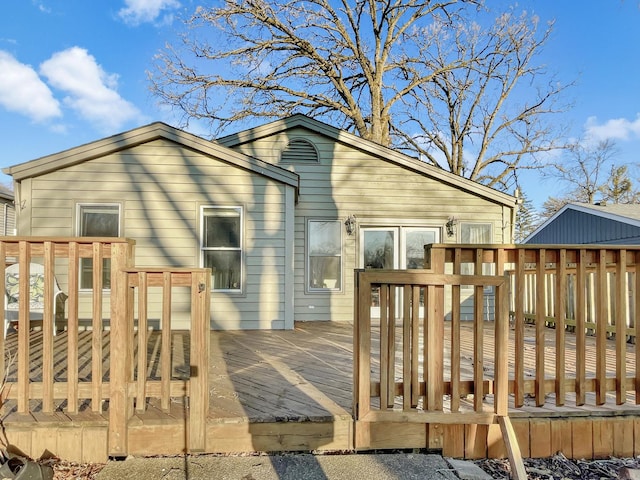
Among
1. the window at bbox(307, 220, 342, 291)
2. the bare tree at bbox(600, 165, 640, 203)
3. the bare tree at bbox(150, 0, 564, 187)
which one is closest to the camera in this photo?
the window at bbox(307, 220, 342, 291)

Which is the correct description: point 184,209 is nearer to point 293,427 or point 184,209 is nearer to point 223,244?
point 223,244

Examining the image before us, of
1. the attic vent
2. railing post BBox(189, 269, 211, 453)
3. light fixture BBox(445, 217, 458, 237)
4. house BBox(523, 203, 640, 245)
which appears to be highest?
the attic vent

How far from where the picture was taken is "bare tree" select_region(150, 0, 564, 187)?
12.4 m

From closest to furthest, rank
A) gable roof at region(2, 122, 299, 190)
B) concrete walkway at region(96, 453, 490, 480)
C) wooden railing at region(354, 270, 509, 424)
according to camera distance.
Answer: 1. concrete walkway at region(96, 453, 490, 480)
2. wooden railing at region(354, 270, 509, 424)
3. gable roof at region(2, 122, 299, 190)

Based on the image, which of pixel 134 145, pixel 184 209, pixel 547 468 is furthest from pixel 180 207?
pixel 547 468

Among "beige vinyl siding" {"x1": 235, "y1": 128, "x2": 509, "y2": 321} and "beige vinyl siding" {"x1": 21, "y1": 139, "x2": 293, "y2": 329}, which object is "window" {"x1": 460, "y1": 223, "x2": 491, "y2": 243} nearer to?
"beige vinyl siding" {"x1": 235, "y1": 128, "x2": 509, "y2": 321}

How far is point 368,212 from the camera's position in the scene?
23.4 ft

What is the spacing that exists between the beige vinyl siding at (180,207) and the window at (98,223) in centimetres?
11

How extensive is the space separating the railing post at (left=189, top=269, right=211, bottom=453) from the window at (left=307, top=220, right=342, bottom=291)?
4.74 metres

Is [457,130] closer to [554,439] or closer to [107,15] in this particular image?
[107,15]

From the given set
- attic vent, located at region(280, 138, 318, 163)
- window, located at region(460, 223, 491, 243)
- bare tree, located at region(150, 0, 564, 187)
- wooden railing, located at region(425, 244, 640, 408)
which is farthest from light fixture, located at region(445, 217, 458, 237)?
bare tree, located at region(150, 0, 564, 187)

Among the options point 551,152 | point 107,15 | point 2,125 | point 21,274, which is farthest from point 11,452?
point 2,125

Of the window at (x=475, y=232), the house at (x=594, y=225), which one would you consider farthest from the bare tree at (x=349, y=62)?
the window at (x=475, y=232)

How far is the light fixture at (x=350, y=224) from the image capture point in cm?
702
